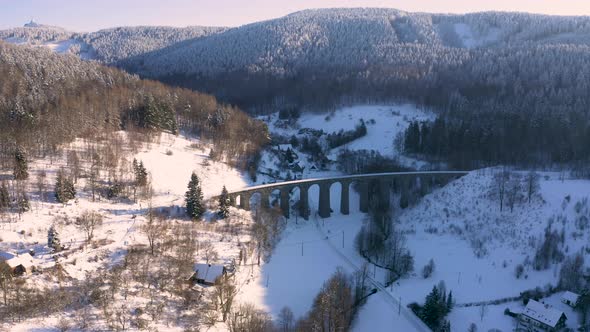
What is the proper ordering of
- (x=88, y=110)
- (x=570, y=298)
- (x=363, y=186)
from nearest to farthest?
(x=570, y=298) < (x=363, y=186) < (x=88, y=110)

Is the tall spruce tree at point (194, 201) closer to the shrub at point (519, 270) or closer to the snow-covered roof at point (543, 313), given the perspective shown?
the snow-covered roof at point (543, 313)

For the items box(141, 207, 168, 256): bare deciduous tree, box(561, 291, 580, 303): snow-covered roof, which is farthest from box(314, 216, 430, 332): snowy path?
box(141, 207, 168, 256): bare deciduous tree

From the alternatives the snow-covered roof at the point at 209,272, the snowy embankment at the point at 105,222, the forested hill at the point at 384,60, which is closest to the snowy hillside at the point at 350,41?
the forested hill at the point at 384,60

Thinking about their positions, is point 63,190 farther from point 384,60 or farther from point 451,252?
point 384,60

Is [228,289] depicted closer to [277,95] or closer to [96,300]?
[96,300]

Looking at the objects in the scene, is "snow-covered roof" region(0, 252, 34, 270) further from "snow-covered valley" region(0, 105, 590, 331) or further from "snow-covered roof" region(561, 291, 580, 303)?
"snow-covered roof" region(561, 291, 580, 303)

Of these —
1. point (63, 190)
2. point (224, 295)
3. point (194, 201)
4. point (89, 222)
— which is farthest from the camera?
point (194, 201)

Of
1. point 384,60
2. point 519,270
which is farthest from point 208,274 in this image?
point 384,60

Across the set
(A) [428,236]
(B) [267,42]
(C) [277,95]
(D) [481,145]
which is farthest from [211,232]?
(B) [267,42]
